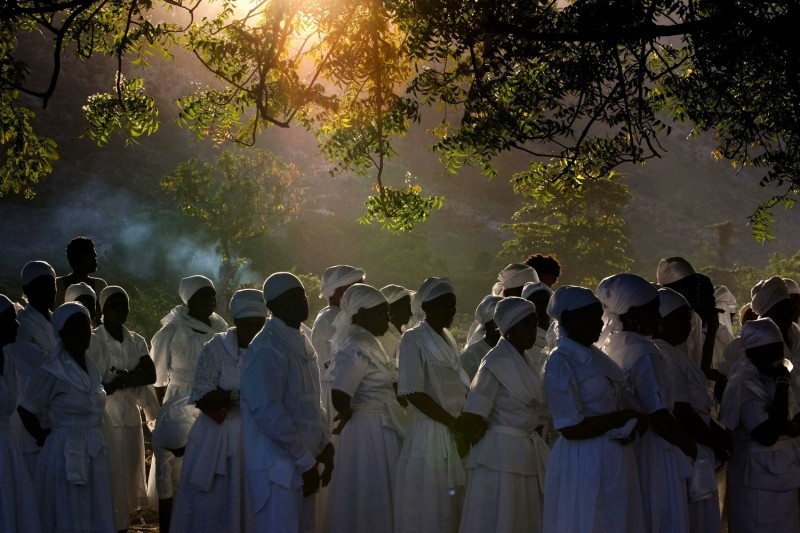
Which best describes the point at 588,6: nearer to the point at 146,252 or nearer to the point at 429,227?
the point at 146,252

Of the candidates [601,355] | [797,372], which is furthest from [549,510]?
[797,372]

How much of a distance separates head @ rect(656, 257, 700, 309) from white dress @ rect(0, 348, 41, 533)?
5.36 meters

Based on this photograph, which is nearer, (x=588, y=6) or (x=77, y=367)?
(x=77, y=367)

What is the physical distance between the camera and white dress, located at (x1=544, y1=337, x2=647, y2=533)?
219 inches

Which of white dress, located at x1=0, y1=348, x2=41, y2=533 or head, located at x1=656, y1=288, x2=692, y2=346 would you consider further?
head, located at x1=656, y1=288, x2=692, y2=346

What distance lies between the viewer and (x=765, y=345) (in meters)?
6.81

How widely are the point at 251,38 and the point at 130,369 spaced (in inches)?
130

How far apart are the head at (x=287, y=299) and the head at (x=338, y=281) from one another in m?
2.61

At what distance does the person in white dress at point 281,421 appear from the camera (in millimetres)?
6125

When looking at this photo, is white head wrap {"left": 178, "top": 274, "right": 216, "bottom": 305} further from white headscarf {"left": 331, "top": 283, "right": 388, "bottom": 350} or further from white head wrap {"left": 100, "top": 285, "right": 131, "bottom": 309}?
white headscarf {"left": 331, "top": 283, "right": 388, "bottom": 350}

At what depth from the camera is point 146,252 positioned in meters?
43.2

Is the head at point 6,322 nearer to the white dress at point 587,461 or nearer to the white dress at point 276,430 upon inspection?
the white dress at point 276,430

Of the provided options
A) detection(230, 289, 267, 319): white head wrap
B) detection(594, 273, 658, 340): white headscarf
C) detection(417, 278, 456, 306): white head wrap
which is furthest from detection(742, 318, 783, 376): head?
detection(230, 289, 267, 319): white head wrap

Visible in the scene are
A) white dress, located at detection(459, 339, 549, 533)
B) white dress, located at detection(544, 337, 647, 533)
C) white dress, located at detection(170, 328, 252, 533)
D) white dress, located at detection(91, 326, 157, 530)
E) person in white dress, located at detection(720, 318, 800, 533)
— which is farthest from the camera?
white dress, located at detection(91, 326, 157, 530)
